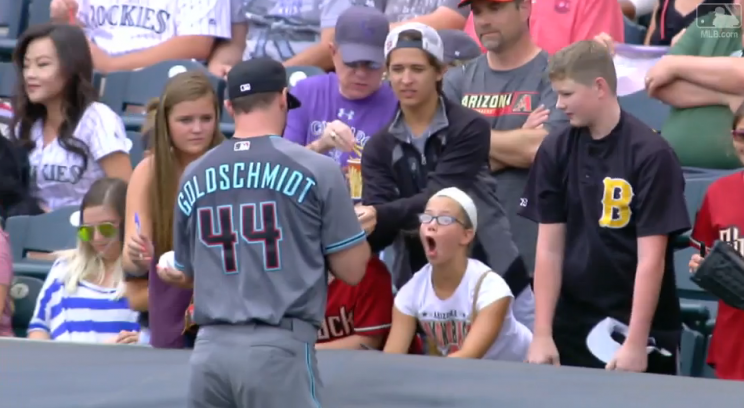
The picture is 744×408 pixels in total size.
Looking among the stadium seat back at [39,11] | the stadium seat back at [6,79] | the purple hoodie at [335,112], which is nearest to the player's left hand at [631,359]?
the purple hoodie at [335,112]

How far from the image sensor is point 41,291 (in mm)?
5168

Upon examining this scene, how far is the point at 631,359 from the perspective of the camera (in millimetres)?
3902

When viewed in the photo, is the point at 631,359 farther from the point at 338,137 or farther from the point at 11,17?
the point at 11,17

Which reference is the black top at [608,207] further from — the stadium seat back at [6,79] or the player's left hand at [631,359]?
the stadium seat back at [6,79]

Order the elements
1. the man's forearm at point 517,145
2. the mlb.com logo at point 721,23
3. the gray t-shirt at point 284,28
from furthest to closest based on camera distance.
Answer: the gray t-shirt at point 284,28 → the mlb.com logo at point 721,23 → the man's forearm at point 517,145

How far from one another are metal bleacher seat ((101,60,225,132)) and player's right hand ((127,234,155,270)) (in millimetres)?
2368

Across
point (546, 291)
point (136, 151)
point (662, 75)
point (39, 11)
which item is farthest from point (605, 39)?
point (39, 11)

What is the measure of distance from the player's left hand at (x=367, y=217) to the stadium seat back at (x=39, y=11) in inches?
165

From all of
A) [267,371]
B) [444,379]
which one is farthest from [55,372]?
[444,379]

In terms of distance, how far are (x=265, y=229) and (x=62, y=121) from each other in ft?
10.1

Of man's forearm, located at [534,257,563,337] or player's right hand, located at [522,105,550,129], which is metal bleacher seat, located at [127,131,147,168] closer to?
player's right hand, located at [522,105,550,129]

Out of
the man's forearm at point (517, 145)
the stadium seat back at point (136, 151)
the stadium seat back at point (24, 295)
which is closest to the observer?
the man's forearm at point (517, 145)

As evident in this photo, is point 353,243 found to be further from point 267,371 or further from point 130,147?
point 130,147

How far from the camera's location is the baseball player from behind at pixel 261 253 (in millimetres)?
3066
